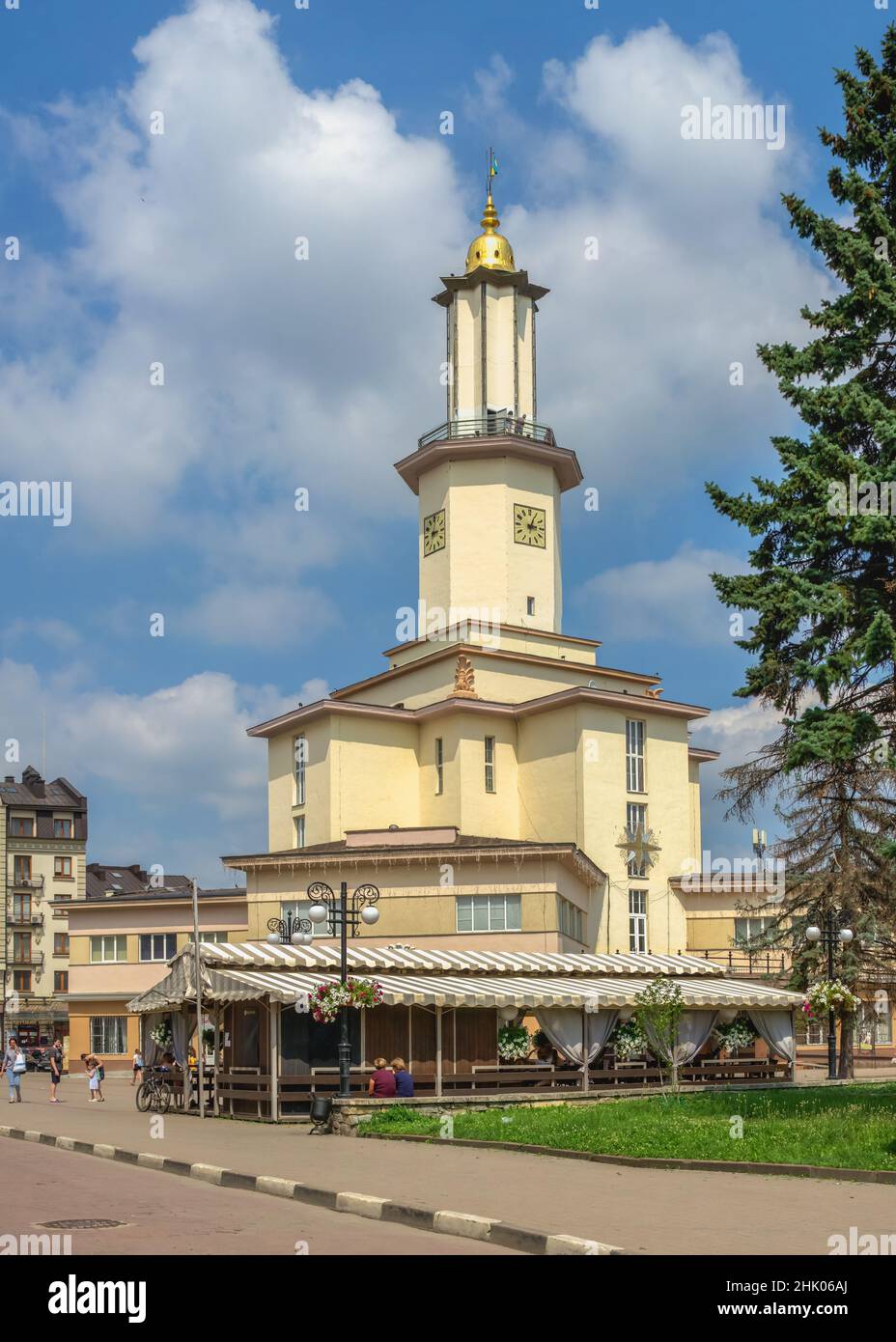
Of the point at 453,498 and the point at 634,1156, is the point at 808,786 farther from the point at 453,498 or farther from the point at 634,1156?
the point at 634,1156

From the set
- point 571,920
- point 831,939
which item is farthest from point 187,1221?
point 571,920

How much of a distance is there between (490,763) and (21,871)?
54.0 meters

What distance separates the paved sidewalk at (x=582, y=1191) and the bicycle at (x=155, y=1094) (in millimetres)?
8302

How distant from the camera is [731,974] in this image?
1842 inches

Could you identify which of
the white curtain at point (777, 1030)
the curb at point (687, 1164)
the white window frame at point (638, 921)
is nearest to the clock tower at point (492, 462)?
the white window frame at point (638, 921)

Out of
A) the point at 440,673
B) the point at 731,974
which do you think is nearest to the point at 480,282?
the point at 440,673

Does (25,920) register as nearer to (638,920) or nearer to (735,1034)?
(638,920)

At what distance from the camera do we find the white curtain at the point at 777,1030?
3891cm

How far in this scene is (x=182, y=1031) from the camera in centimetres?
3422

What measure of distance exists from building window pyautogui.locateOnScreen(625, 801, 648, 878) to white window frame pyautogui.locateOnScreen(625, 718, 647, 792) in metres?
0.64

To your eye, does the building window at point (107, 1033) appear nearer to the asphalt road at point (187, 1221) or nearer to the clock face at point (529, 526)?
the clock face at point (529, 526)

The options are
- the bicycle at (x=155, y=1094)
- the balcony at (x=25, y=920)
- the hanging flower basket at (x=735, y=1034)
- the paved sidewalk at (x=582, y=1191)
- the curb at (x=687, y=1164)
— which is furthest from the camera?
the balcony at (x=25, y=920)

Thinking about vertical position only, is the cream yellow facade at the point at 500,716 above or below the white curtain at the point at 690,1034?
above

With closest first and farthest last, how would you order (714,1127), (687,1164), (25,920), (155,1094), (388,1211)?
1. (388,1211)
2. (687,1164)
3. (714,1127)
4. (155,1094)
5. (25,920)
